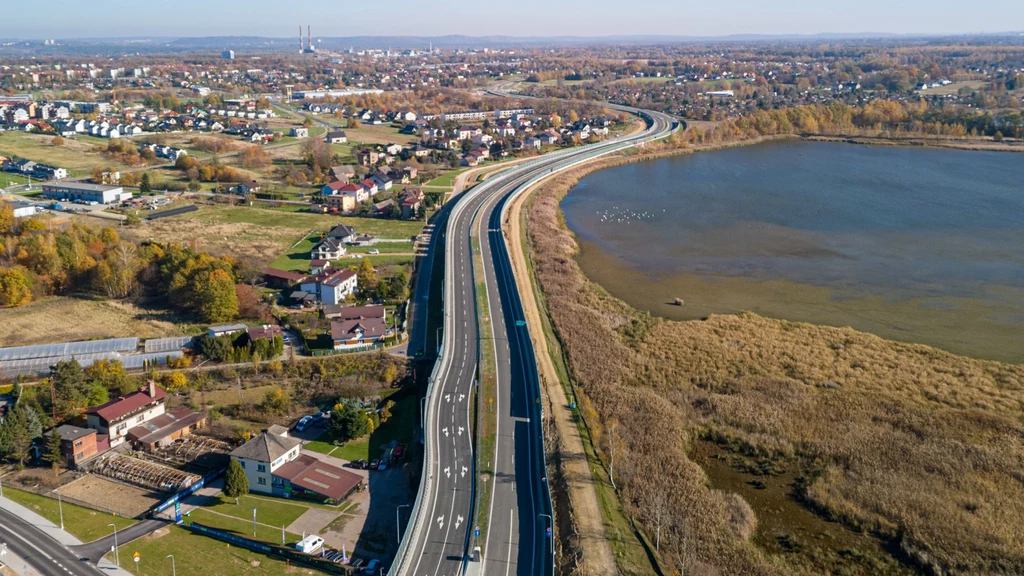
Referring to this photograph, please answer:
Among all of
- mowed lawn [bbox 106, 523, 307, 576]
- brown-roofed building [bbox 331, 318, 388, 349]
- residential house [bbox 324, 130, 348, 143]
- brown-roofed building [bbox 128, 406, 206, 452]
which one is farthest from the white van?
residential house [bbox 324, 130, 348, 143]

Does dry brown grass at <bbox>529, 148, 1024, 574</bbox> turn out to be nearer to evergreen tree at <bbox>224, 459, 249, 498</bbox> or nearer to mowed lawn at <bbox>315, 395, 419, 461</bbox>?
mowed lawn at <bbox>315, 395, 419, 461</bbox>

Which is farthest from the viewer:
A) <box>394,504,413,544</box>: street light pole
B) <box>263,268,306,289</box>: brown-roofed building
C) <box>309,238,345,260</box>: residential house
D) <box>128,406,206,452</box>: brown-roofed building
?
<box>309,238,345,260</box>: residential house

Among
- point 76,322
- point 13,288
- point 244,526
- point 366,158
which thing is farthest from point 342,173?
point 244,526

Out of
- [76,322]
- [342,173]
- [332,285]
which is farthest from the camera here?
[342,173]

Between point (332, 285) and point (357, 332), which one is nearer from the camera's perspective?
point (357, 332)

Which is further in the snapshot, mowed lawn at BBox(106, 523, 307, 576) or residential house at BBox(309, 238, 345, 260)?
residential house at BBox(309, 238, 345, 260)

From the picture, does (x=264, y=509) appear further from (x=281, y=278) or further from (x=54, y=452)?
(x=281, y=278)
